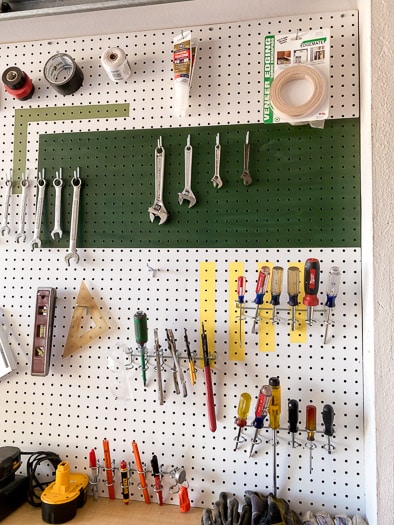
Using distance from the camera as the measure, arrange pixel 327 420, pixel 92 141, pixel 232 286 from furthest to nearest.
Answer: pixel 92 141 < pixel 232 286 < pixel 327 420

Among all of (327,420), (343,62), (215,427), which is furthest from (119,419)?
(343,62)

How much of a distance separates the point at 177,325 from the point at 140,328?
12cm

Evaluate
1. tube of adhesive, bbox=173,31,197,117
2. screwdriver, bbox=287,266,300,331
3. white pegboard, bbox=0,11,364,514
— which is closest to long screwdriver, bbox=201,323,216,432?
white pegboard, bbox=0,11,364,514

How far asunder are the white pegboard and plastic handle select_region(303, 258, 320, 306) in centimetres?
9

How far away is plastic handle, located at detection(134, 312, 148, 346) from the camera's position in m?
1.17

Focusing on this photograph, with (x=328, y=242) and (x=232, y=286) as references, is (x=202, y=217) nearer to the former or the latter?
(x=232, y=286)

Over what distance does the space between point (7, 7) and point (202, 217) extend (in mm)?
835

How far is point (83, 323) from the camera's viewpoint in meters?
1.28

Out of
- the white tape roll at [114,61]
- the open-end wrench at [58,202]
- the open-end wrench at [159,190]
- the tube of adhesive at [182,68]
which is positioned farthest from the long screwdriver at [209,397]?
the white tape roll at [114,61]

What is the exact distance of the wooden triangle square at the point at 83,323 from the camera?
127cm

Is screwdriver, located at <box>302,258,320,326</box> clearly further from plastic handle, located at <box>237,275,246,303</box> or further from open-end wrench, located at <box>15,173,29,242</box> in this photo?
open-end wrench, located at <box>15,173,29,242</box>

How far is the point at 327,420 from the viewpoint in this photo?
1086 mm

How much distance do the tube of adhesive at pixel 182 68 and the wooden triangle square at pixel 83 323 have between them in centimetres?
63

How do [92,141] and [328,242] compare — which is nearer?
[328,242]
